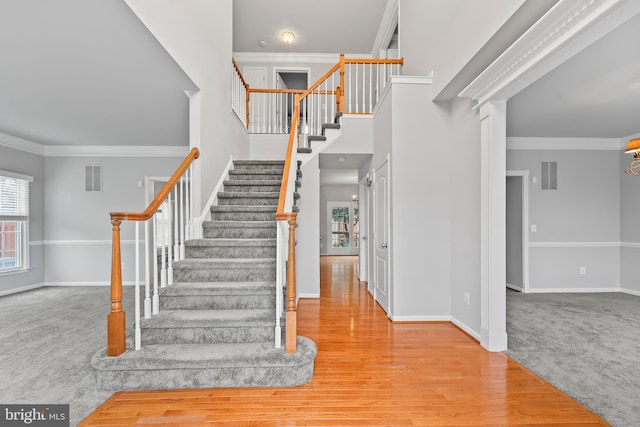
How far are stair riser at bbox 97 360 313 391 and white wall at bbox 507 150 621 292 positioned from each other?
486 cm

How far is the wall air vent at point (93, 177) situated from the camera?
555 cm

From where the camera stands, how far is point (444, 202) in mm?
3557

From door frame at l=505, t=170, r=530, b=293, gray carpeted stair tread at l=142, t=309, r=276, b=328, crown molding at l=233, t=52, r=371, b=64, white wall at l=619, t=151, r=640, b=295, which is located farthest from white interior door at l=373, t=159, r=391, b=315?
white wall at l=619, t=151, r=640, b=295

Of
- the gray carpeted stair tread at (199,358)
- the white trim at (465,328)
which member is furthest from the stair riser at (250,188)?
the white trim at (465,328)

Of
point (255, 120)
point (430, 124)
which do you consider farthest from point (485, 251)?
point (255, 120)

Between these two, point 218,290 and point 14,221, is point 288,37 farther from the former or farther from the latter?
point 14,221

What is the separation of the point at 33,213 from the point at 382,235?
618cm

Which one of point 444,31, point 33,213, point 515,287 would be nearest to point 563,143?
point 515,287

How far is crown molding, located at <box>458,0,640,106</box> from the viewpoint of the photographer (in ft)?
5.30

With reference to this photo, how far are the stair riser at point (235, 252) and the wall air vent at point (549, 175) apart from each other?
16.1 feet

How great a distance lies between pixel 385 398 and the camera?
6.63ft

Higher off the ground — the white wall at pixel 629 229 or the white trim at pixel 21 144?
the white trim at pixel 21 144

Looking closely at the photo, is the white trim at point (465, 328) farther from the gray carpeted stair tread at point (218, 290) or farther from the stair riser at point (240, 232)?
the stair riser at point (240, 232)

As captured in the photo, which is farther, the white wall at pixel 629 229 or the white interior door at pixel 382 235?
the white wall at pixel 629 229
